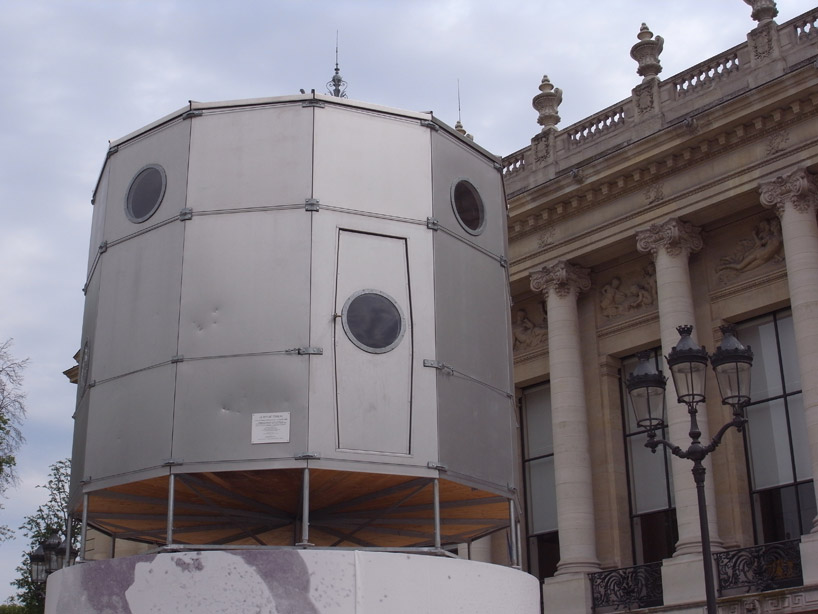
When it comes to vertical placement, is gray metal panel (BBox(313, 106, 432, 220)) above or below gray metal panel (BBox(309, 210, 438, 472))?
above

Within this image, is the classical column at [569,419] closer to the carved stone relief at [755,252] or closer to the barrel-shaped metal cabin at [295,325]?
the carved stone relief at [755,252]

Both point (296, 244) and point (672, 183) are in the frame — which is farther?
point (672, 183)

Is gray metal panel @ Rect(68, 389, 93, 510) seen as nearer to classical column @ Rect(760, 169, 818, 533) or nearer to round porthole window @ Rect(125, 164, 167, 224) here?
round porthole window @ Rect(125, 164, 167, 224)

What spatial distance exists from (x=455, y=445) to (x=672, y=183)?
59.2 ft

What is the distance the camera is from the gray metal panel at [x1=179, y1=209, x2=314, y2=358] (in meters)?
8.23

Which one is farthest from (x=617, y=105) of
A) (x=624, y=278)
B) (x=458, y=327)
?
(x=458, y=327)

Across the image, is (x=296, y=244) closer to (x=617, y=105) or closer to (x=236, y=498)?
(x=236, y=498)

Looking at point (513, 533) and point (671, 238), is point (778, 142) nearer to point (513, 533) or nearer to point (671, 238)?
point (671, 238)

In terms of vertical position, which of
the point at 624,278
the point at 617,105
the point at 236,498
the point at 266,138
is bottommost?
the point at 236,498

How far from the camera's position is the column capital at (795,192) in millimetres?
22906

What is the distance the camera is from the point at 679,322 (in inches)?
955

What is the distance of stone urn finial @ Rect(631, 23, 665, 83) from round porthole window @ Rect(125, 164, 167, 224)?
19.2m

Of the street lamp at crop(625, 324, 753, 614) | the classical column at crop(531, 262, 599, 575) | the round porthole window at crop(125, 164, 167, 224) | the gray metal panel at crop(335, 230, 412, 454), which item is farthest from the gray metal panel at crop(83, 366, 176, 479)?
the classical column at crop(531, 262, 599, 575)

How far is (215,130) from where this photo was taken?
8984 millimetres
